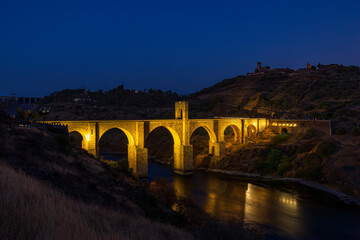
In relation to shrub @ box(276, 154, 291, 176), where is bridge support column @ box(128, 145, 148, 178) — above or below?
above

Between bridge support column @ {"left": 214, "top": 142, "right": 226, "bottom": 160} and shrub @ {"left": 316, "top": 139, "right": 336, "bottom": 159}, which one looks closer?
shrub @ {"left": 316, "top": 139, "right": 336, "bottom": 159}

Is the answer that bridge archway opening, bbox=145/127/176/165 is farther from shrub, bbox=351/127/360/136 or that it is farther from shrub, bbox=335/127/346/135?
shrub, bbox=351/127/360/136

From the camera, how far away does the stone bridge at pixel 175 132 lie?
2300cm

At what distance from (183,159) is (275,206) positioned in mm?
12217

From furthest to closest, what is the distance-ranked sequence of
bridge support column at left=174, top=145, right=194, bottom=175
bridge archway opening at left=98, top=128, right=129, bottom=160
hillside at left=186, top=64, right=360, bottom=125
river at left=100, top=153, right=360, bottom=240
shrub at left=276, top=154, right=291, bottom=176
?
1. hillside at left=186, top=64, right=360, bottom=125
2. bridge archway opening at left=98, top=128, right=129, bottom=160
3. bridge support column at left=174, top=145, right=194, bottom=175
4. shrub at left=276, top=154, right=291, bottom=176
5. river at left=100, top=153, right=360, bottom=240

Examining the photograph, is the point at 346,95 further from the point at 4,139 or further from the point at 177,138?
the point at 4,139

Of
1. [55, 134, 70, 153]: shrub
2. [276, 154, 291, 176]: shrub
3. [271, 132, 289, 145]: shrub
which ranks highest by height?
[55, 134, 70, 153]: shrub

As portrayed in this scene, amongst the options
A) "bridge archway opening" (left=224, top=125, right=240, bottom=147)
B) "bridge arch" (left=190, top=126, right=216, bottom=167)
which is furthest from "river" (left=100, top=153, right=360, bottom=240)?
"bridge archway opening" (left=224, top=125, right=240, bottom=147)

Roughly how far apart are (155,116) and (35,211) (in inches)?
2105

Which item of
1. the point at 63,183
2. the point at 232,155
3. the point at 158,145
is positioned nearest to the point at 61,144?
the point at 63,183

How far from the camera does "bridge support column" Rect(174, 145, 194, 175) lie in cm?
3012

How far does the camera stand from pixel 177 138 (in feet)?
100.0

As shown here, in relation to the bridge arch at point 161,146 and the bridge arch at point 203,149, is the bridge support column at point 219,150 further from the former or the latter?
the bridge arch at point 161,146

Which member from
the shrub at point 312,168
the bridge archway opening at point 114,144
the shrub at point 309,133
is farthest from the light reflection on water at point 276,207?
the bridge archway opening at point 114,144
